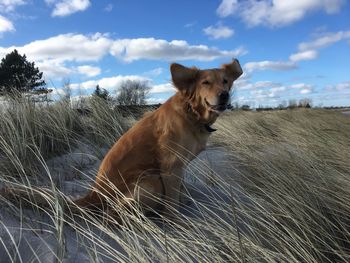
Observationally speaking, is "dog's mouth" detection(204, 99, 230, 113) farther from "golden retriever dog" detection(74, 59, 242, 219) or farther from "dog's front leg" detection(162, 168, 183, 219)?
"dog's front leg" detection(162, 168, 183, 219)

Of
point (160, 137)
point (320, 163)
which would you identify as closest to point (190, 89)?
point (160, 137)

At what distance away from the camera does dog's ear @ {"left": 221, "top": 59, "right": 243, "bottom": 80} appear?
4336mm

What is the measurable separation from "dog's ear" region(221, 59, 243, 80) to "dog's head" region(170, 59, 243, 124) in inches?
6.6

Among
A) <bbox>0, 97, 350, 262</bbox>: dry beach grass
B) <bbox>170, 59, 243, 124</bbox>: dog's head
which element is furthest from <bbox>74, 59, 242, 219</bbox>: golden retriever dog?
<bbox>0, 97, 350, 262</bbox>: dry beach grass

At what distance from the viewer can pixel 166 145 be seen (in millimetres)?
3617

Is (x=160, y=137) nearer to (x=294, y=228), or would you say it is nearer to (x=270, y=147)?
(x=294, y=228)

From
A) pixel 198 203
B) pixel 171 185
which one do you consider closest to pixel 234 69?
pixel 171 185

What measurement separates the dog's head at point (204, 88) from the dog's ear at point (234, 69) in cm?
17

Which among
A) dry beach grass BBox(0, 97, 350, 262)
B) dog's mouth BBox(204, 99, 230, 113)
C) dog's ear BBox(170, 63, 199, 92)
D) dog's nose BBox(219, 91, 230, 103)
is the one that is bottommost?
dry beach grass BBox(0, 97, 350, 262)

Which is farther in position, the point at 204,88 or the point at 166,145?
the point at 204,88

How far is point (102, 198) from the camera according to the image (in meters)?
3.37

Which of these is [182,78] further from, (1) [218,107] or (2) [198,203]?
(2) [198,203]

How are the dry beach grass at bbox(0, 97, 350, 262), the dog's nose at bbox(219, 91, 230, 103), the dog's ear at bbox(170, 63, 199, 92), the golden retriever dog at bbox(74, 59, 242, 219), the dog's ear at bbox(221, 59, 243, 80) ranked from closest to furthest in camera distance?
1. the dry beach grass at bbox(0, 97, 350, 262)
2. the golden retriever dog at bbox(74, 59, 242, 219)
3. the dog's nose at bbox(219, 91, 230, 103)
4. the dog's ear at bbox(170, 63, 199, 92)
5. the dog's ear at bbox(221, 59, 243, 80)

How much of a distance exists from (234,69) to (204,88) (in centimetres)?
64
